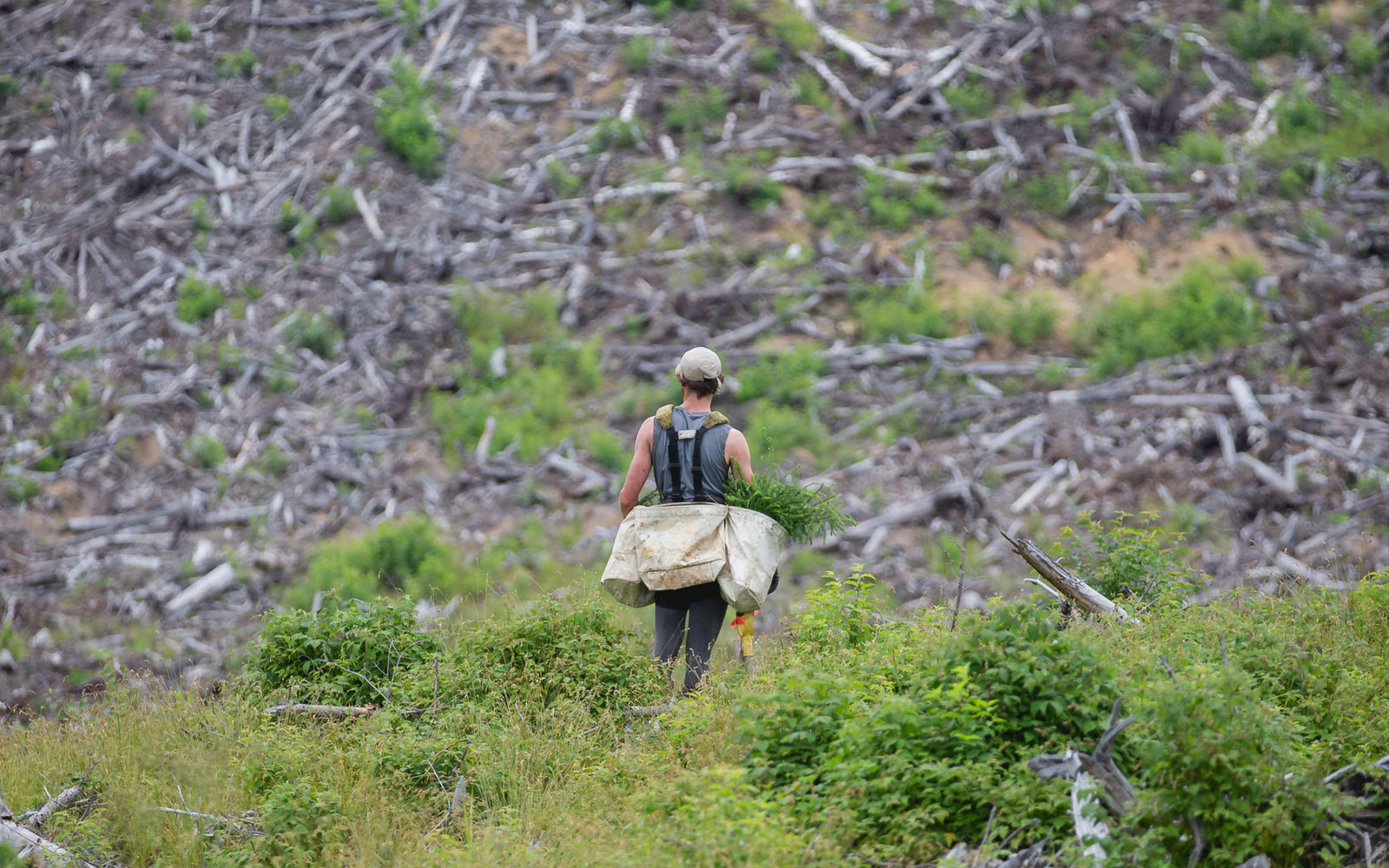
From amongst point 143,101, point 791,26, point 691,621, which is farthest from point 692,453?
point 143,101

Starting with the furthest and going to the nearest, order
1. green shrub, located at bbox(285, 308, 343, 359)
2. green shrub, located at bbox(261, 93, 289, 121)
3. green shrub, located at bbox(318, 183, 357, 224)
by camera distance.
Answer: green shrub, located at bbox(261, 93, 289, 121), green shrub, located at bbox(318, 183, 357, 224), green shrub, located at bbox(285, 308, 343, 359)

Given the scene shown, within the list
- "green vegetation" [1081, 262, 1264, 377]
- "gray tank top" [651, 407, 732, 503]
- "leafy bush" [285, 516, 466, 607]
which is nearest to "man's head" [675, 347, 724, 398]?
"gray tank top" [651, 407, 732, 503]

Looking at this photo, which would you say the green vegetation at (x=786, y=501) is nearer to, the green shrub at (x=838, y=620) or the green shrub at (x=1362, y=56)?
the green shrub at (x=838, y=620)

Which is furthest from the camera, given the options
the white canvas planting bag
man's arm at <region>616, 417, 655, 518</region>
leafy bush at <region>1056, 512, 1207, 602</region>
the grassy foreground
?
leafy bush at <region>1056, 512, 1207, 602</region>

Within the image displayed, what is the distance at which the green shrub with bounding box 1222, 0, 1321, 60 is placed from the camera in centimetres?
1920

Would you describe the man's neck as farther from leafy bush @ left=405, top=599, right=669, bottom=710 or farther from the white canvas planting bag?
leafy bush @ left=405, top=599, right=669, bottom=710

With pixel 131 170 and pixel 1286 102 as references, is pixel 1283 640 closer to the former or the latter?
pixel 1286 102

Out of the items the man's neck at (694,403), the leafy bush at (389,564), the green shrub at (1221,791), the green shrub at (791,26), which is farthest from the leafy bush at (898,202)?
the green shrub at (1221,791)

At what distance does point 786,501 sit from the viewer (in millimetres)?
6066

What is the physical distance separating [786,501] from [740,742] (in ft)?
5.13

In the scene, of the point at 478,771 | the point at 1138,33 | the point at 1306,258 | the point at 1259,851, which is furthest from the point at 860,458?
the point at 1138,33

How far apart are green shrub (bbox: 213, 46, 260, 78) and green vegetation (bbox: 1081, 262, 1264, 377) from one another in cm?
1432

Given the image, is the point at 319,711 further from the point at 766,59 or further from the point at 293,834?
the point at 766,59

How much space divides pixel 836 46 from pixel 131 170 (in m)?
11.7
